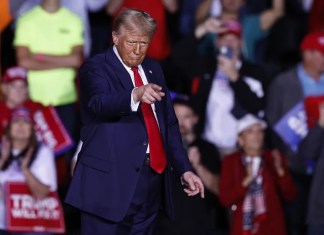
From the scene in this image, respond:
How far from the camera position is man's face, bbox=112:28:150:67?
174 inches

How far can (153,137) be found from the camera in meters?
4.58

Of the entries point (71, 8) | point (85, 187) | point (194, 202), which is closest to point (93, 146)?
point (85, 187)

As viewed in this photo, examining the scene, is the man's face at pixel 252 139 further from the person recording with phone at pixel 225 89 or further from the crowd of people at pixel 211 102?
the person recording with phone at pixel 225 89

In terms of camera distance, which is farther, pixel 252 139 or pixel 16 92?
pixel 16 92

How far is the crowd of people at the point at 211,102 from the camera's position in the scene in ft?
22.5

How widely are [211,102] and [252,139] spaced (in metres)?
0.62

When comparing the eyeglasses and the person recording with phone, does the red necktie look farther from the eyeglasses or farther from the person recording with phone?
the person recording with phone

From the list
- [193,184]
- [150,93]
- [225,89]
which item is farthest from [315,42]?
[150,93]

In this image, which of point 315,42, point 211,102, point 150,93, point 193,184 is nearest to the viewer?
point 150,93

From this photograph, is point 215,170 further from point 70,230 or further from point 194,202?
point 70,230

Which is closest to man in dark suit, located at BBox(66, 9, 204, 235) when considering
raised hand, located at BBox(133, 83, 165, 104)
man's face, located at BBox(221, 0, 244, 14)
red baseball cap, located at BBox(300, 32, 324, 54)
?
raised hand, located at BBox(133, 83, 165, 104)

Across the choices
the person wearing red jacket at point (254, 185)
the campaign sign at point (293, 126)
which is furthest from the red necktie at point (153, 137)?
the campaign sign at point (293, 126)

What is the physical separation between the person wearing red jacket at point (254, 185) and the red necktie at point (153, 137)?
2275mm

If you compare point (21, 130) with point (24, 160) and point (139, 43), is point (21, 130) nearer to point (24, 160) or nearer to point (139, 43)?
→ point (24, 160)
